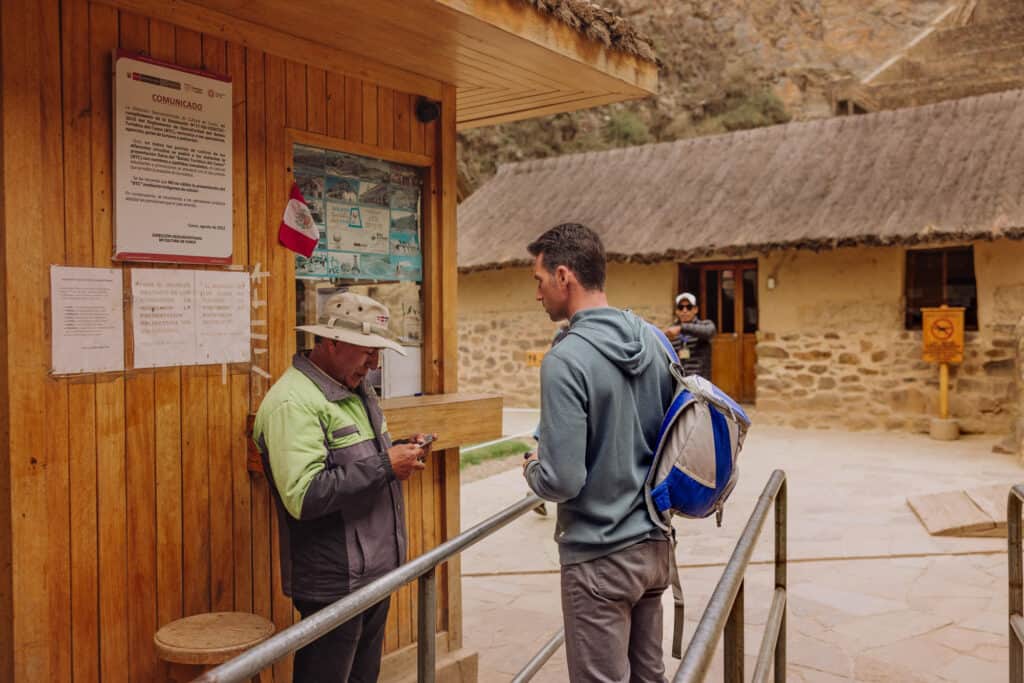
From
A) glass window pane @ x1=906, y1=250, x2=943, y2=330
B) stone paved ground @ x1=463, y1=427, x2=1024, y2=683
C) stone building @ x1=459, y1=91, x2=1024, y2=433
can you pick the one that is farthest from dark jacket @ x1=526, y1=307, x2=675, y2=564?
glass window pane @ x1=906, y1=250, x2=943, y2=330

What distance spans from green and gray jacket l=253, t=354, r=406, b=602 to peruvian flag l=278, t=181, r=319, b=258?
68 cm

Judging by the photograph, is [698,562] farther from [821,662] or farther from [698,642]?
[698,642]

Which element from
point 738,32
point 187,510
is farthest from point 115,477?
point 738,32

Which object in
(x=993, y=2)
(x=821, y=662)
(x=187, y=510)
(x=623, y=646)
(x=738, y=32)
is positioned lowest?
(x=821, y=662)

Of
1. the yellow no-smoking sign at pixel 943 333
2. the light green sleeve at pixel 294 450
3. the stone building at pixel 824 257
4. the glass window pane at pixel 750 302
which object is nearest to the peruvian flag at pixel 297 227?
the light green sleeve at pixel 294 450

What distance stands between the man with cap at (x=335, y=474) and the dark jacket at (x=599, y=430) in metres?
0.57

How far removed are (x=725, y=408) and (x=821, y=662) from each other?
2500 mm

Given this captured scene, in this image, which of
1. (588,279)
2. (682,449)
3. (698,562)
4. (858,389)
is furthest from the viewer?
(858,389)

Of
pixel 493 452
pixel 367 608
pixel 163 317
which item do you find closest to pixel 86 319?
pixel 163 317

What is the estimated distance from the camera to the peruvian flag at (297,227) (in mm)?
3291

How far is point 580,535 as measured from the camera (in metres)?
2.47

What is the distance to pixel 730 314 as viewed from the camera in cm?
1422

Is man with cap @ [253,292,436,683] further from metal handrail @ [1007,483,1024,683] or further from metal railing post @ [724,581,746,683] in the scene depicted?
metal handrail @ [1007,483,1024,683]

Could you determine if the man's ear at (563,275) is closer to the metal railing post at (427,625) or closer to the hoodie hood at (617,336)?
the hoodie hood at (617,336)
